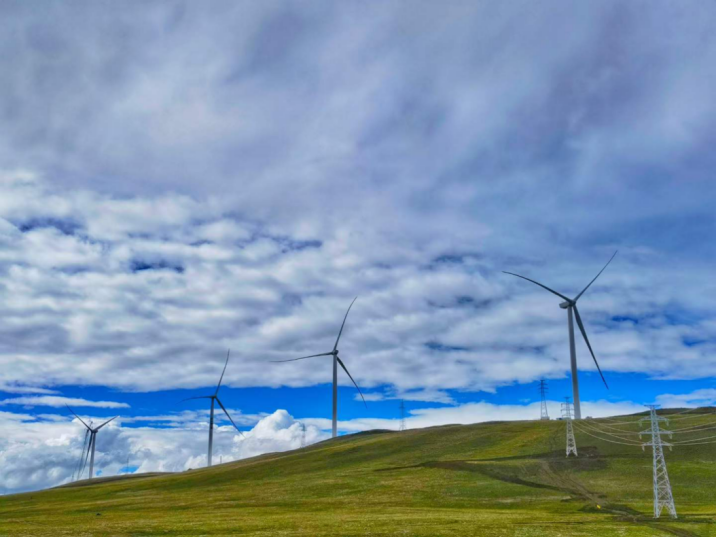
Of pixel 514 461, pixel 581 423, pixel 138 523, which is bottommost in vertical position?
pixel 138 523

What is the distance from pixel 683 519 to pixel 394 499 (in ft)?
146

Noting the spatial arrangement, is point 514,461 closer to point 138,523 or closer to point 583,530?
point 583,530

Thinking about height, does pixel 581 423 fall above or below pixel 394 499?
above

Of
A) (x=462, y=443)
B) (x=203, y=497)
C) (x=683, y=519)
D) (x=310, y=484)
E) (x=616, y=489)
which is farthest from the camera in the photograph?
(x=462, y=443)

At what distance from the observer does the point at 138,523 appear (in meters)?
65.6

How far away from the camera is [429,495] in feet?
322

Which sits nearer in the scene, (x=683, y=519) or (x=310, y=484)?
(x=683, y=519)

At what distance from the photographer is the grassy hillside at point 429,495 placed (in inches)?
2280

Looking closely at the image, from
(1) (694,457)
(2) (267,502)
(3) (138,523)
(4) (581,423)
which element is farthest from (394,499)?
(4) (581,423)

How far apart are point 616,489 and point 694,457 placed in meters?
32.6

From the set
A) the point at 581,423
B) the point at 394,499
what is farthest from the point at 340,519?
the point at 581,423

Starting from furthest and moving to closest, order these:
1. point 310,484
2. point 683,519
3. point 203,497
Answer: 1. point 310,484
2. point 203,497
3. point 683,519

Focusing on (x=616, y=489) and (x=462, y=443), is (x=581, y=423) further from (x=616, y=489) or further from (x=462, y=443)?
(x=616, y=489)

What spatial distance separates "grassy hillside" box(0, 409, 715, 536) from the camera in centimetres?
5791
